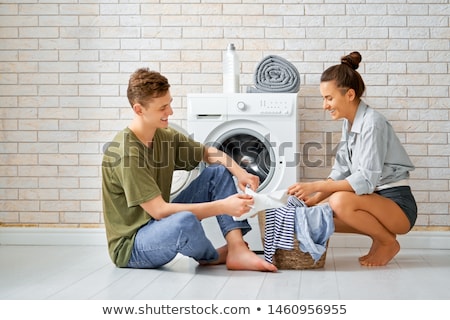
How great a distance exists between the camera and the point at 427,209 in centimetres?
411

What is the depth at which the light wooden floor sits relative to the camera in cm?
259

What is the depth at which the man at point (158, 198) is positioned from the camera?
2941mm


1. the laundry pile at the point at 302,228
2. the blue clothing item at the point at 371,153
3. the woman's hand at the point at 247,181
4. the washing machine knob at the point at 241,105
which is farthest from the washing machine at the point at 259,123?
the laundry pile at the point at 302,228

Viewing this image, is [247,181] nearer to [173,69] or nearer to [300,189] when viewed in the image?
[300,189]

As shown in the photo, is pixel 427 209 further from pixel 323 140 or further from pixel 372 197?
pixel 372 197

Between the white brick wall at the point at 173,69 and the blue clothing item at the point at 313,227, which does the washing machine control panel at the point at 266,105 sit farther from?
the blue clothing item at the point at 313,227

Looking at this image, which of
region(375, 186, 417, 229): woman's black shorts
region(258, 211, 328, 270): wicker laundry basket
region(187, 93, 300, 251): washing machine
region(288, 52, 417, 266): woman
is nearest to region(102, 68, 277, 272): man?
region(258, 211, 328, 270): wicker laundry basket

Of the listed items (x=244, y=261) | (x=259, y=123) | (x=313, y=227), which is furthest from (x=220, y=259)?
(x=259, y=123)

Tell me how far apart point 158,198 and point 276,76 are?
1.20 m

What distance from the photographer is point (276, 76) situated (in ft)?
12.6

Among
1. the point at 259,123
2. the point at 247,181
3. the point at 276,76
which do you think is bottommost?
the point at 247,181

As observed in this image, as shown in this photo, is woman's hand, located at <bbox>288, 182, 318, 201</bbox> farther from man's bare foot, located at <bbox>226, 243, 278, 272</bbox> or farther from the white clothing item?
man's bare foot, located at <bbox>226, 243, 278, 272</bbox>

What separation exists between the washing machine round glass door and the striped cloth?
631 mm

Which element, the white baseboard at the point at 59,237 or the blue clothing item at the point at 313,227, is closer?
the blue clothing item at the point at 313,227
